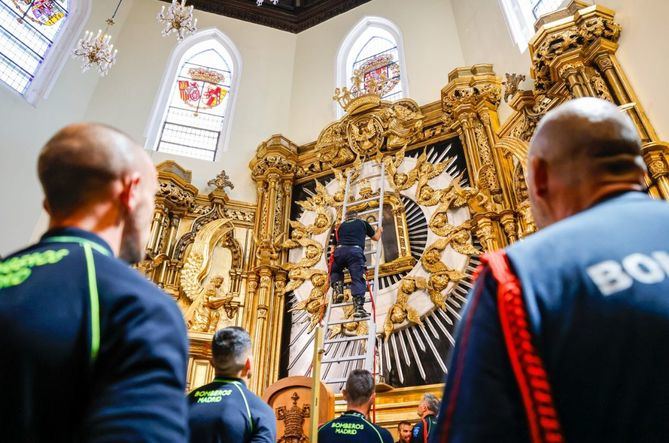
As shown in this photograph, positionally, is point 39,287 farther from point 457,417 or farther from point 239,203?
point 239,203

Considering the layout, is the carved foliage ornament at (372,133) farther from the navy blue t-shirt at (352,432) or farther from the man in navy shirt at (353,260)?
the navy blue t-shirt at (352,432)

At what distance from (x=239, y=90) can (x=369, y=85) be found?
10.2 ft

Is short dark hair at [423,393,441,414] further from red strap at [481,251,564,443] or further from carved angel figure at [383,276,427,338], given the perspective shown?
red strap at [481,251,564,443]

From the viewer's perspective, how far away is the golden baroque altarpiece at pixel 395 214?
4.49 m

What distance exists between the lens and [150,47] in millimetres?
9078

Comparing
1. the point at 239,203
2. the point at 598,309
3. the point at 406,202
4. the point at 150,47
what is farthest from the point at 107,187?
the point at 150,47

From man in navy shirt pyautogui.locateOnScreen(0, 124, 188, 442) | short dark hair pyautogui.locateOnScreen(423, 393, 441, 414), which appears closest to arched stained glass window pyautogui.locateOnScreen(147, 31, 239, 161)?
short dark hair pyautogui.locateOnScreen(423, 393, 441, 414)

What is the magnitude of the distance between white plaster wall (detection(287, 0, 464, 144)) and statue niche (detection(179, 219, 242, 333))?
251 centimetres

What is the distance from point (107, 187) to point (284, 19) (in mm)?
10417

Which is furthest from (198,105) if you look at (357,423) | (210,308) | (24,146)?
(357,423)

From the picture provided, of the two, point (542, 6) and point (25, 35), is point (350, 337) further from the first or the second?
point (25, 35)

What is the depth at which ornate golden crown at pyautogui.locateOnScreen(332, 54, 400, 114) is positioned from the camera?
710 centimetres

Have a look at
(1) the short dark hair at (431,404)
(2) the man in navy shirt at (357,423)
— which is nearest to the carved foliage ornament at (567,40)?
(1) the short dark hair at (431,404)

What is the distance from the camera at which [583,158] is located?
0.84 metres
